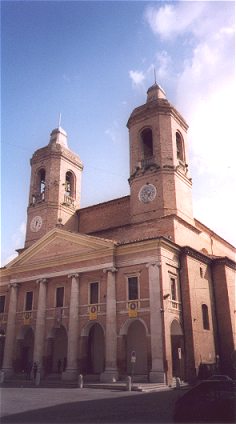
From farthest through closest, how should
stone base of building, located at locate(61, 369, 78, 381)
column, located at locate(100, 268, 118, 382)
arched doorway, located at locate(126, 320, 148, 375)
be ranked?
1. arched doorway, located at locate(126, 320, 148, 375)
2. stone base of building, located at locate(61, 369, 78, 381)
3. column, located at locate(100, 268, 118, 382)

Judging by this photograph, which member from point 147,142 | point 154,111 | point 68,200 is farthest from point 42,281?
point 154,111

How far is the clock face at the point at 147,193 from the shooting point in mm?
30031

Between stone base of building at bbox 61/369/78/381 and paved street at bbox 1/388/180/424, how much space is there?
8221 millimetres

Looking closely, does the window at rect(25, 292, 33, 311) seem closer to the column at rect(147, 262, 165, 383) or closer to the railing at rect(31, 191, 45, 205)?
the railing at rect(31, 191, 45, 205)

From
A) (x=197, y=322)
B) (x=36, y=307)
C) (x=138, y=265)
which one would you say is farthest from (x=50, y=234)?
(x=197, y=322)

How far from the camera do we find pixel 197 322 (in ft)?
83.8

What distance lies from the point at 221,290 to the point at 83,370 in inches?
486

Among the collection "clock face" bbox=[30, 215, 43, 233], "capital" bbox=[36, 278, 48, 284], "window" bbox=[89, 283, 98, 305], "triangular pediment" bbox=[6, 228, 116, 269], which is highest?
"clock face" bbox=[30, 215, 43, 233]

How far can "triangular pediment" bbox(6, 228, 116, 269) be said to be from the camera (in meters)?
26.9

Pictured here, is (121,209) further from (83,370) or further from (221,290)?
(83,370)

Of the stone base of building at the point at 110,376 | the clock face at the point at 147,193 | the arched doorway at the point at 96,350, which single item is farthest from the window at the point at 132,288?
the clock face at the point at 147,193

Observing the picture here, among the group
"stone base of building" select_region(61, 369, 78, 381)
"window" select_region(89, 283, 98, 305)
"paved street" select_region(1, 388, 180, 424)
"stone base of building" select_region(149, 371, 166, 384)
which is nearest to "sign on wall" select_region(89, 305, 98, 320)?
"window" select_region(89, 283, 98, 305)

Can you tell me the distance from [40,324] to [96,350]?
4734mm

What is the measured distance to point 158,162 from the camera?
30.7m
